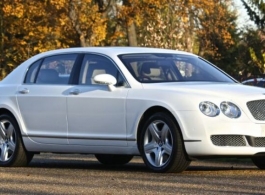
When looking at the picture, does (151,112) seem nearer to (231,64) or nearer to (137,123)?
(137,123)

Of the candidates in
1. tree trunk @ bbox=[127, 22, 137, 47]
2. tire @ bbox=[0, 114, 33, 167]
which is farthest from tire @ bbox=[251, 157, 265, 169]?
tree trunk @ bbox=[127, 22, 137, 47]

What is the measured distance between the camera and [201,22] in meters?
55.8

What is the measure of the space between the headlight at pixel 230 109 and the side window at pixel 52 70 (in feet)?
7.83

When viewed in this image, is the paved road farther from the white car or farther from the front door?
the front door

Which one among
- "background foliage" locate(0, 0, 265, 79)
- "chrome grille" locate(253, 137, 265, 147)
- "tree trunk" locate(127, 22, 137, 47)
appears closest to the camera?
"chrome grille" locate(253, 137, 265, 147)

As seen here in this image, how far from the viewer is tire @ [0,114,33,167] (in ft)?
42.2

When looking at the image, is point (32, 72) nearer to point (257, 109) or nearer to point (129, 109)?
point (129, 109)

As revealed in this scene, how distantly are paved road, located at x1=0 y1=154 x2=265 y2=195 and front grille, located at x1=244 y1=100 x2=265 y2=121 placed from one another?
24.6 inches

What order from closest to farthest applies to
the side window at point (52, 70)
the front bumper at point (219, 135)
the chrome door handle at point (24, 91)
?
the front bumper at point (219, 135)
the side window at point (52, 70)
the chrome door handle at point (24, 91)

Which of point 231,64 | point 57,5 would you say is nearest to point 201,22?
point 57,5

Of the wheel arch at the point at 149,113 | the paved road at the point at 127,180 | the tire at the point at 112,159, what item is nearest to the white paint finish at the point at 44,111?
the paved road at the point at 127,180

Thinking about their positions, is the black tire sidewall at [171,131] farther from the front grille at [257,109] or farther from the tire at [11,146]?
the tire at [11,146]

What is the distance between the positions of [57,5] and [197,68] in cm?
2841

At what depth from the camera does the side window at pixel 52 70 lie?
1265 cm
